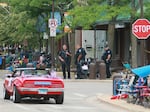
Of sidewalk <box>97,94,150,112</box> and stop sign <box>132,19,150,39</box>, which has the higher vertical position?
stop sign <box>132,19,150,39</box>

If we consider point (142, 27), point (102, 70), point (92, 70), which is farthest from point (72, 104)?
point (92, 70)

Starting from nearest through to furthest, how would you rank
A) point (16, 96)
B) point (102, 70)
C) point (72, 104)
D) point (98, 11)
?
point (16, 96) < point (72, 104) < point (102, 70) < point (98, 11)

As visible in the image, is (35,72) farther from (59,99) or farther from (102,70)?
(102,70)

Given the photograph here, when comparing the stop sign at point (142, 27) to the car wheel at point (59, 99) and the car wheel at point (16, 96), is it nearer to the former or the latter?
the car wheel at point (59, 99)

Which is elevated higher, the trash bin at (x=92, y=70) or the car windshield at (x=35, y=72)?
the car windshield at (x=35, y=72)

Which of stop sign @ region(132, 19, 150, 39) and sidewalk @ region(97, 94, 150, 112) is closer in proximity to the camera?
sidewalk @ region(97, 94, 150, 112)

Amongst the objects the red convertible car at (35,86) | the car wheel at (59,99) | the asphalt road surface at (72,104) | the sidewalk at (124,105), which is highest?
the red convertible car at (35,86)

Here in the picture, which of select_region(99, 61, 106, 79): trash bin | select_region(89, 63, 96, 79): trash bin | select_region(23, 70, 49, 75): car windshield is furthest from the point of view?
select_region(89, 63, 96, 79): trash bin

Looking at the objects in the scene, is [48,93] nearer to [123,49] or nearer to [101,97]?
[101,97]

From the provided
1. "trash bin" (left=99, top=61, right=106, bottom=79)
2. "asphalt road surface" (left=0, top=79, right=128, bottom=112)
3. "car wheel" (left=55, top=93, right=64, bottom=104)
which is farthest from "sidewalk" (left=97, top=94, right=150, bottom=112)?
"trash bin" (left=99, top=61, right=106, bottom=79)

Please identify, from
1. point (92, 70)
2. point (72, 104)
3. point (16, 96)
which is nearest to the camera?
point (16, 96)

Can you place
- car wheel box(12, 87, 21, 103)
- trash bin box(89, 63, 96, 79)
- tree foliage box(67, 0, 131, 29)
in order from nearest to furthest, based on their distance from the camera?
car wheel box(12, 87, 21, 103)
trash bin box(89, 63, 96, 79)
tree foliage box(67, 0, 131, 29)

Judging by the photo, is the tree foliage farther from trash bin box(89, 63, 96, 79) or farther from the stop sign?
the stop sign

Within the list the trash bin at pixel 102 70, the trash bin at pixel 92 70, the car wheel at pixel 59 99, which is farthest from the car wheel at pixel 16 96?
the trash bin at pixel 92 70
